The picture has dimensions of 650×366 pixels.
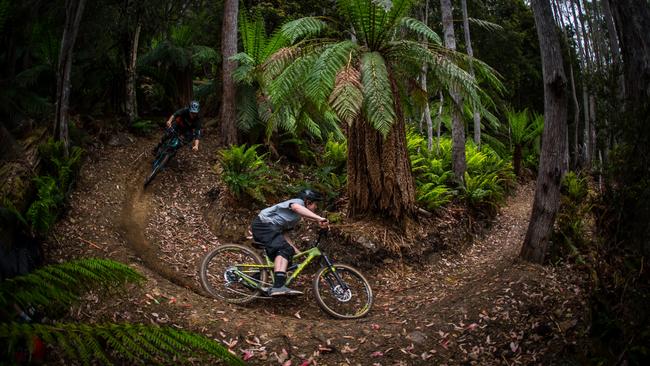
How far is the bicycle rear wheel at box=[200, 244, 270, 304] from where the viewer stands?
17.9ft

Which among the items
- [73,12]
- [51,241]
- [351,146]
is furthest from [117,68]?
[351,146]

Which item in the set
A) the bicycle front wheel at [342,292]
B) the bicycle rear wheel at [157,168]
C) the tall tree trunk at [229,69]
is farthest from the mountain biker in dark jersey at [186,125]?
the bicycle front wheel at [342,292]

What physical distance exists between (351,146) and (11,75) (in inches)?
278

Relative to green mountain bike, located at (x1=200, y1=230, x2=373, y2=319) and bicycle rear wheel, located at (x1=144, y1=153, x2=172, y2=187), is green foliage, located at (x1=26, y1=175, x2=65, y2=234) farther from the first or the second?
green mountain bike, located at (x1=200, y1=230, x2=373, y2=319)

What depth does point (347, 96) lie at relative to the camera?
18.1 ft

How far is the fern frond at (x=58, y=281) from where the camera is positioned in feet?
5.15

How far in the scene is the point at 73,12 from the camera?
21.3 feet

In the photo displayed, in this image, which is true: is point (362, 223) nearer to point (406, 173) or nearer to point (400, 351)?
point (406, 173)

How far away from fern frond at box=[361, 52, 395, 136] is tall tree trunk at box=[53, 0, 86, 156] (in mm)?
4456

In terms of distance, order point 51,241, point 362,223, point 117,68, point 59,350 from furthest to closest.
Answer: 1. point 117,68
2. point 362,223
3. point 51,241
4. point 59,350

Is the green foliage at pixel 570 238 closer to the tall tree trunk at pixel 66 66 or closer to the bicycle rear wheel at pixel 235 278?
the bicycle rear wheel at pixel 235 278

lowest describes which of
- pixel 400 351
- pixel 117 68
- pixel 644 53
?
pixel 400 351

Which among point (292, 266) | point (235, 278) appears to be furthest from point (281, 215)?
point (235, 278)

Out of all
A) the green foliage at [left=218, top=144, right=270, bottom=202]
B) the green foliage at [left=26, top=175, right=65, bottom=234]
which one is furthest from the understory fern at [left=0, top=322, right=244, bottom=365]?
the green foliage at [left=218, top=144, right=270, bottom=202]
